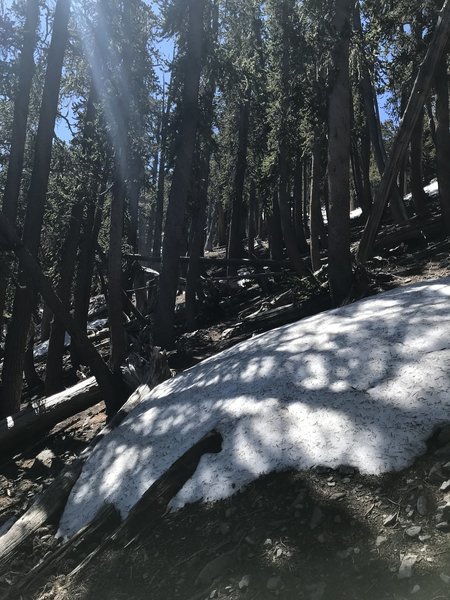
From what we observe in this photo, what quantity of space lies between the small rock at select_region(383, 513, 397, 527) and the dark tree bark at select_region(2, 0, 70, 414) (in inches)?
287

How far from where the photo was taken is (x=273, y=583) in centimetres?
308

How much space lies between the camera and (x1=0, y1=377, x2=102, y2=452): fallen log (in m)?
8.32

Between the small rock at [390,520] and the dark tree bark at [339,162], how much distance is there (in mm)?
6583

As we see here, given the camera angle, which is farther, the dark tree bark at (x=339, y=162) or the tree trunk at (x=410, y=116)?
the tree trunk at (x=410, y=116)

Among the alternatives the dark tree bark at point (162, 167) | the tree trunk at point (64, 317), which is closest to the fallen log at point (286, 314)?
the tree trunk at point (64, 317)

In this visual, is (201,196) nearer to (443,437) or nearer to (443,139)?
(443,139)

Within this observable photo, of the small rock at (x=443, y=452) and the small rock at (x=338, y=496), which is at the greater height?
the small rock at (x=443, y=452)

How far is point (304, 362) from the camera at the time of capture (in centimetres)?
535

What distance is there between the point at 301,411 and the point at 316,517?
43.4 inches

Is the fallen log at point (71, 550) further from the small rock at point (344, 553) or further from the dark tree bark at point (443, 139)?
the dark tree bark at point (443, 139)

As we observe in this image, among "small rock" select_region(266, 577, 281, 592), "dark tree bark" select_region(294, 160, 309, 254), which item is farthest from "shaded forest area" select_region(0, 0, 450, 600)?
"dark tree bark" select_region(294, 160, 309, 254)

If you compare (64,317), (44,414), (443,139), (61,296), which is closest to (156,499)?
(64,317)

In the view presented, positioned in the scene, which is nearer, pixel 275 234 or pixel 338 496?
pixel 338 496

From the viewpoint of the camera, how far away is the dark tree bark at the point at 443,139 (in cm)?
1261
